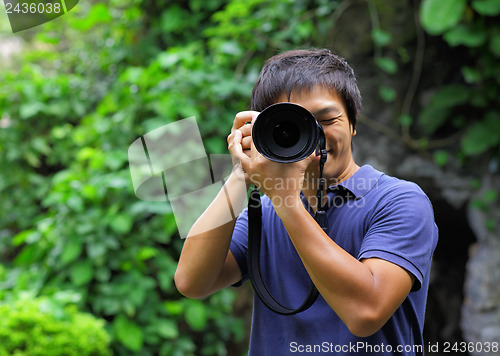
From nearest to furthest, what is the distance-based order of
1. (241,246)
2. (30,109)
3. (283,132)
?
(283,132), (241,246), (30,109)

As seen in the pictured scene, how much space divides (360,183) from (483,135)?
7.28 feet

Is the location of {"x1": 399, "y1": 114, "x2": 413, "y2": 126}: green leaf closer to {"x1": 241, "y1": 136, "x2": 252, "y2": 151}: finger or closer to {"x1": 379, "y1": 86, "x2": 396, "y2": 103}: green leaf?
{"x1": 379, "y1": 86, "x2": 396, "y2": 103}: green leaf

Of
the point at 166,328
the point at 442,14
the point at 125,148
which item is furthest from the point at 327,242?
the point at 442,14

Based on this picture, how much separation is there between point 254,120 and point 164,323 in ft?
6.28

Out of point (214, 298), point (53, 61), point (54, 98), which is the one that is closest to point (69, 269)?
point (214, 298)

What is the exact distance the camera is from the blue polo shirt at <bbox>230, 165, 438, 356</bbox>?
1.05 metres

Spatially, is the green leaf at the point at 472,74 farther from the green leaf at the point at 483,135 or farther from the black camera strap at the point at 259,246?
the black camera strap at the point at 259,246

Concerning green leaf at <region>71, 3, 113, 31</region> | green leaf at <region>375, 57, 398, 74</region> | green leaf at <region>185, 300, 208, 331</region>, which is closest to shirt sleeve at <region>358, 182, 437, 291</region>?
green leaf at <region>185, 300, 208, 331</region>

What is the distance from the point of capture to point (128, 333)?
2.52 m

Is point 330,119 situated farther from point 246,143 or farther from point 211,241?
point 211,241

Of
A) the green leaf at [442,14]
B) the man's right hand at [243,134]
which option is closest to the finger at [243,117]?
the man's right hand at [243,134]

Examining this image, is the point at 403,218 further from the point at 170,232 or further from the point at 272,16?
the point at 272,16

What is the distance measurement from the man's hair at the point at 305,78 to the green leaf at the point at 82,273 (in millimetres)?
1689

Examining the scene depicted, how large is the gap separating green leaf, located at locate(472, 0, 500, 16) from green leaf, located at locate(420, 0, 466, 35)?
0.09 m
